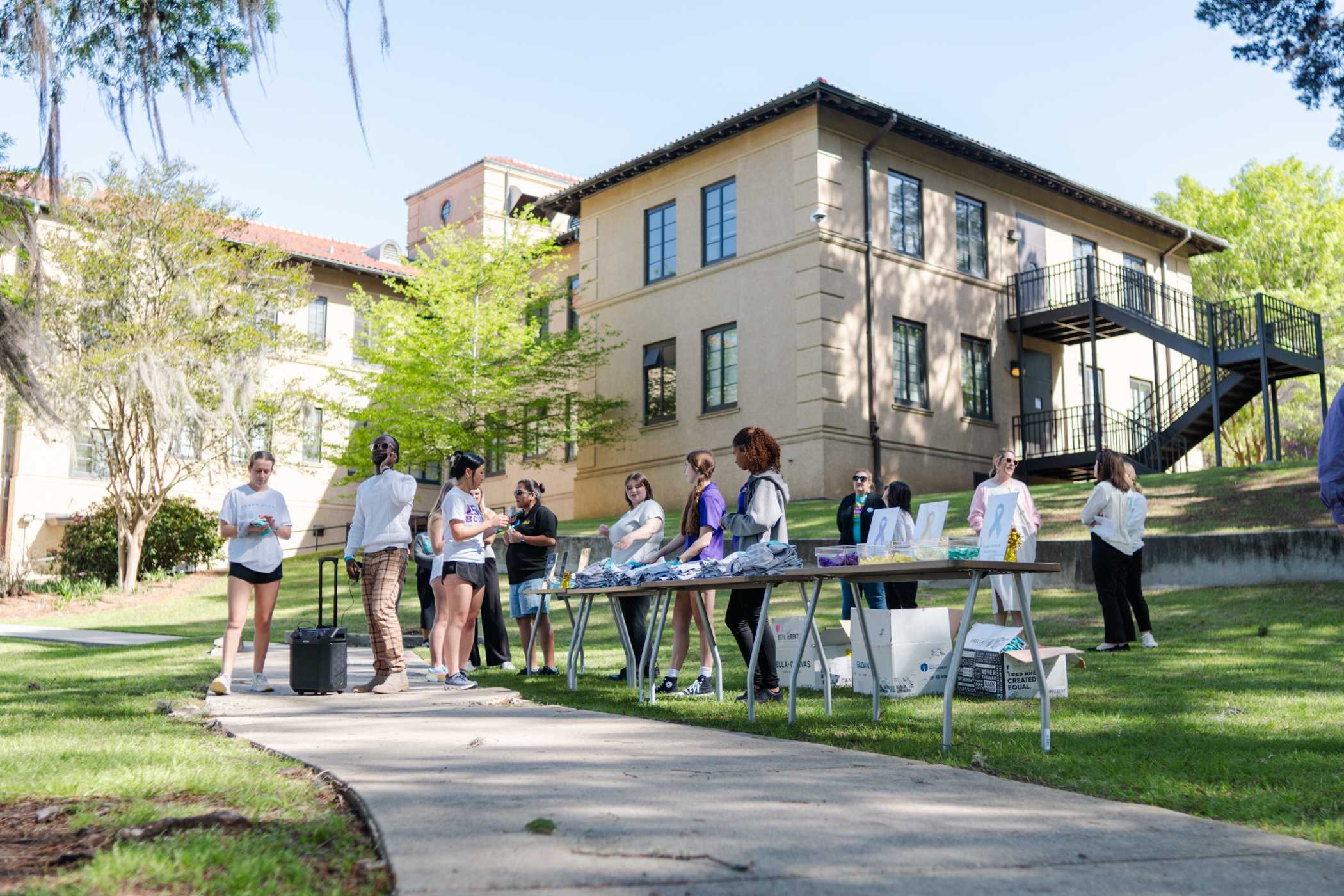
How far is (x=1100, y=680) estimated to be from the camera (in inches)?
349

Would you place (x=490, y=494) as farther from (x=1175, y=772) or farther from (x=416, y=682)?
(x=1175, y=772)

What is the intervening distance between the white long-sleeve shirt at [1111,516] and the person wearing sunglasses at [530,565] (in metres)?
4.75

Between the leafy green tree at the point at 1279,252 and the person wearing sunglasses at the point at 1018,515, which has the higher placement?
the leafy green tree at the point at 1279,252

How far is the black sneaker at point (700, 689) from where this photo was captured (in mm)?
8773

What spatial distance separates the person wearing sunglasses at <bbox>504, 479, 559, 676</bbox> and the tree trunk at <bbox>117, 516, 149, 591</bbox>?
54.9 ft

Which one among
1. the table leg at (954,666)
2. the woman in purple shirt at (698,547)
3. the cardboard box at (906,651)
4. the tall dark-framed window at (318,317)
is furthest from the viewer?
the tall dark-framed window at (318,317)

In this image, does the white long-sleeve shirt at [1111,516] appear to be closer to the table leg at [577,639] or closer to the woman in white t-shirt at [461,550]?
the table leg at [577,639]

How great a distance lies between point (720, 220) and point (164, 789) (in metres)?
24.1

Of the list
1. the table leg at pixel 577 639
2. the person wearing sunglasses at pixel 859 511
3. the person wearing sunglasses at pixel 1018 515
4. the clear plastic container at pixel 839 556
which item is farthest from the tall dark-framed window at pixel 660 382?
the clear plastic container at pixel 839 556

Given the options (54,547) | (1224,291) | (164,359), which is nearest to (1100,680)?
(164,359)

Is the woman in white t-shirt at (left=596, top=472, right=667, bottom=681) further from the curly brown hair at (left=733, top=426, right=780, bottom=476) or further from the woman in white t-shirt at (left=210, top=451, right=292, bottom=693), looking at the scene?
the woman in white t-shirt at (left=210, top=451, right=292, bottom=693)

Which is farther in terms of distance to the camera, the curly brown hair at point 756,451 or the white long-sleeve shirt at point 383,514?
the white long-sleeve shirt at point 383,514

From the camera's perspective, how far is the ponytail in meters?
8.82

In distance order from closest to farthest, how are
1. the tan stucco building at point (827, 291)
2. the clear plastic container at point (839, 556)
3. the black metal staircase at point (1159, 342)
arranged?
the clear plastic container at point (839, 556)
the black metal staircase at point (1159, 342)
the tan stucco building at point (827, 291)
